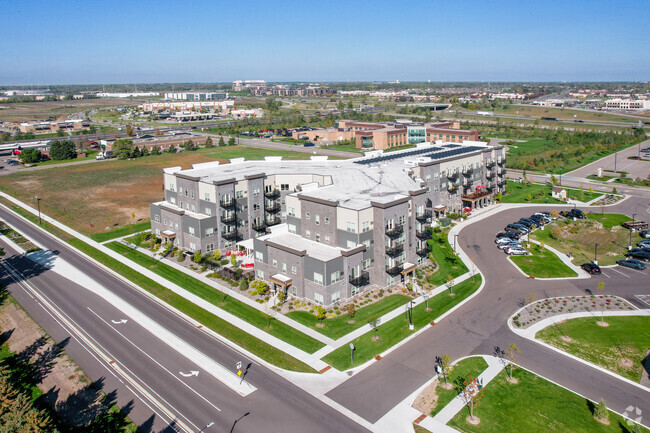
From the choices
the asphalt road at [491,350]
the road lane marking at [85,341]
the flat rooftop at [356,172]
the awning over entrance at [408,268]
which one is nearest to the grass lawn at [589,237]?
the asphalt road at [491,350]

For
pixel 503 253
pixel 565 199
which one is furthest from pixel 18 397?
pixel 565 199

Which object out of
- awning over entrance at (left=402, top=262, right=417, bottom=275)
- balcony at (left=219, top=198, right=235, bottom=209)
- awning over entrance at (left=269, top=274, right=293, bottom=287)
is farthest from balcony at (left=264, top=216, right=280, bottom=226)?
awning over entrance at (left=402, top=262, right=417, bottom=275)

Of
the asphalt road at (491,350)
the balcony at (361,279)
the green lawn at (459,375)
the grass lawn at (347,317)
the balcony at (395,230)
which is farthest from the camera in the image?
the balcony at (395,230)

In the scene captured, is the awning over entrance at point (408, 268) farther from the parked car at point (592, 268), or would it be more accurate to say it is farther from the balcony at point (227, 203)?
the balcony at point (227, 203)

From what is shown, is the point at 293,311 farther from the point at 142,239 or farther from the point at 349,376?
the point at 142,239

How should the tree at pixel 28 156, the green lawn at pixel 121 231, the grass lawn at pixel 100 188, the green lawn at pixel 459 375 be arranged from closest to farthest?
the green lawn at pixel 459 375
the green lawn at pixel 121 231
the grass lawn at pixel 100 188
the tree at pixel 28 156
